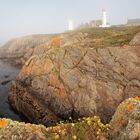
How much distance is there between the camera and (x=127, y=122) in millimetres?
13359

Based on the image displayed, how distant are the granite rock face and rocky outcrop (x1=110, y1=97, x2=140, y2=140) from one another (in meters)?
21.0

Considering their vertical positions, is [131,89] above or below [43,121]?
above

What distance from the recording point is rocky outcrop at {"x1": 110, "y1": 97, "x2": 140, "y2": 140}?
12.1 meters

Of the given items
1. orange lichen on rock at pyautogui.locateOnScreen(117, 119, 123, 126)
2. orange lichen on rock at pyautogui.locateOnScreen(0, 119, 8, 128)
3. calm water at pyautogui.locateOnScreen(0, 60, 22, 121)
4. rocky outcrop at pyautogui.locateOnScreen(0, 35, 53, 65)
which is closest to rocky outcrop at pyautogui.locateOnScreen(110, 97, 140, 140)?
orange lichen on rock at pyautogui.locateOnScreen(117, 119, 123, 126)

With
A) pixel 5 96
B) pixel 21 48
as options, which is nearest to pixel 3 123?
pixel 5 96

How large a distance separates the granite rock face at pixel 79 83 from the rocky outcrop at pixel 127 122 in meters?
21.0

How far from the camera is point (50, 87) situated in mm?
39969

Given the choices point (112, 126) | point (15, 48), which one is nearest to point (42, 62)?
point (112, 126)

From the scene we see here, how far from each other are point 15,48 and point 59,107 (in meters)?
84.3

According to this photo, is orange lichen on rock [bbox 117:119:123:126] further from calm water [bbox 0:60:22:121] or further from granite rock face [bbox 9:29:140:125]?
calm water [bbox 0:60:22:121]

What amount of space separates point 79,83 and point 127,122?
81.9 feet

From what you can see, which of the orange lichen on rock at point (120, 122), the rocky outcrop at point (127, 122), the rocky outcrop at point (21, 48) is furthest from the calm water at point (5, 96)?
the rocky outcrop at point (21, 48)

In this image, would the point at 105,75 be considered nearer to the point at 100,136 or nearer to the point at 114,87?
the point at 114,87

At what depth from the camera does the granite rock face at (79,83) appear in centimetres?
3612
